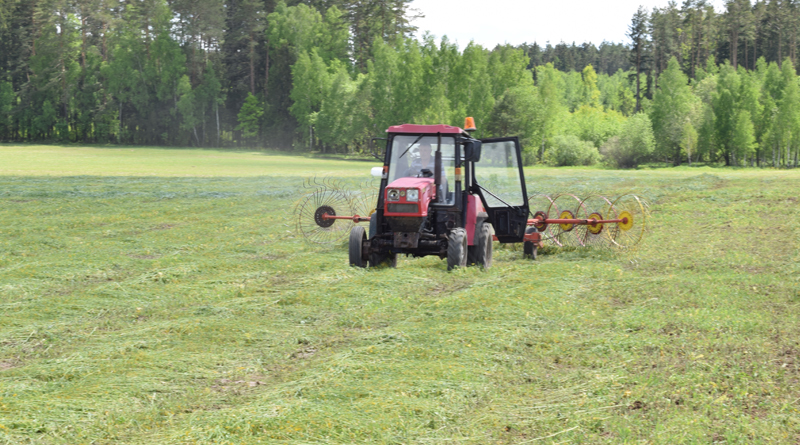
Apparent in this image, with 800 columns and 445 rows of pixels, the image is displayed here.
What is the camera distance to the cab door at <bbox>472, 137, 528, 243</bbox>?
13.2 m

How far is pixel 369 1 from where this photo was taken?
295ft

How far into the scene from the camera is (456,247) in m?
11.2

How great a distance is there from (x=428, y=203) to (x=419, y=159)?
2.87ft

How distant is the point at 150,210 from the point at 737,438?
21063mm

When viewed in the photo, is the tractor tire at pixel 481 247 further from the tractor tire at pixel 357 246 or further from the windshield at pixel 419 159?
the tractor tire at pixel 357 246

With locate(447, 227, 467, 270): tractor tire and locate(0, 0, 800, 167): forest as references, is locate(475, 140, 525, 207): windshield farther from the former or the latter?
locate(0, 0, 800, 167): forest

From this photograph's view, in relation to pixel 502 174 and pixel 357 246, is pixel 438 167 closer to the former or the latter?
pixel 357 246

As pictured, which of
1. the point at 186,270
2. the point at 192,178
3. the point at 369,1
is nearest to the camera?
the point at 186,270

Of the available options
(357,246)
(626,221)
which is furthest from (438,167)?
(626,221)

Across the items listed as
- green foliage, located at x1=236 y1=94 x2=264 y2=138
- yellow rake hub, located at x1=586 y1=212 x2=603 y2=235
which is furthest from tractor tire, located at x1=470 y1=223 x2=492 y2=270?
green foliage, located at x1=236 y1=94 x2=264 y2=138

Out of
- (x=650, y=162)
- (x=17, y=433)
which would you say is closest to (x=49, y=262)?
(x=17, y=433)

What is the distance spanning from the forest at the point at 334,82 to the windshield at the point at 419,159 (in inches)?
2046

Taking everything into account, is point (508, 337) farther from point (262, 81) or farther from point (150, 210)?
point (262, 81)

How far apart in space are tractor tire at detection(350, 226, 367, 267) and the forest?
52.2 m
